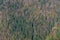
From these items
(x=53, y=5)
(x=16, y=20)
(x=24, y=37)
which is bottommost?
(x=24, y=37)

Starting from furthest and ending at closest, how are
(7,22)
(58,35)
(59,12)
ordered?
1. (7,22)
2. (59,12)
3. (58,35)

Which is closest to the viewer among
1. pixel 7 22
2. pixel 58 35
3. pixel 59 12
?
pixel 58 35

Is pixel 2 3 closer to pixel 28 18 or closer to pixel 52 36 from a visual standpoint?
pixel 28 18

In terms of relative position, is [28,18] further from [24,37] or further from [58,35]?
[58,35]

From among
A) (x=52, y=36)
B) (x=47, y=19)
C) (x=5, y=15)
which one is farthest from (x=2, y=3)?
(x=52, y=36)

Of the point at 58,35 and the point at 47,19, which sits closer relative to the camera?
the point at 58,35

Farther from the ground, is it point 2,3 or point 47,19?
point 2,3
